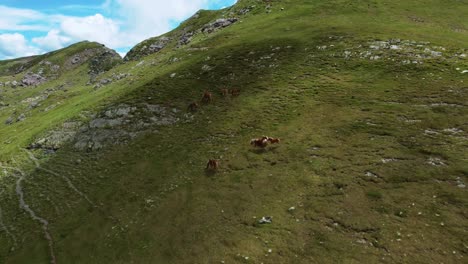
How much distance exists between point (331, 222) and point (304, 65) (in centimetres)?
3321

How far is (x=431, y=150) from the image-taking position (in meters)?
29.7

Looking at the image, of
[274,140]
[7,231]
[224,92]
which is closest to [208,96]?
[224,92]

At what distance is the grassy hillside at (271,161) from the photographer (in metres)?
24.6

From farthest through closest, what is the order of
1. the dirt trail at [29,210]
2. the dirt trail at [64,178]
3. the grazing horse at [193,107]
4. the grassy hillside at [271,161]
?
the grazing horse at [193,107]
the dirt trail at [64,178]
the dirt trail at [29,210]
the grassy hillside at [271,161]

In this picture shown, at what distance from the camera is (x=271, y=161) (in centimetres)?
3438

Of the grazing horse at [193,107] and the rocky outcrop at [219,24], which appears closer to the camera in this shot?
the grazing horse at [193,107]

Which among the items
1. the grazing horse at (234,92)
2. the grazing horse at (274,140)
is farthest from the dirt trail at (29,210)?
Answer: the grazing horse at (234,92)

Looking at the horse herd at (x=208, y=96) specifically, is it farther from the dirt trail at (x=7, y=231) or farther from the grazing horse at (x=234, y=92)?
the dirt trail at (x=7, y=231)

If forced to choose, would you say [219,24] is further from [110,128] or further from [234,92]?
[110,128]

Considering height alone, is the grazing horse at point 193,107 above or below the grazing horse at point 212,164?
above

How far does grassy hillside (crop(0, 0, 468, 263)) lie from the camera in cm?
2458

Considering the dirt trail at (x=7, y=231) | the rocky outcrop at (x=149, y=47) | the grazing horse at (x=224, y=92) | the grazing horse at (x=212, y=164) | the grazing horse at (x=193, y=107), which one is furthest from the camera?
the rocky outcrop at (x=149, y=47)

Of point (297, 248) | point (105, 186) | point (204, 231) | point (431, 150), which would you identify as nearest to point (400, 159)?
point (431, 150)

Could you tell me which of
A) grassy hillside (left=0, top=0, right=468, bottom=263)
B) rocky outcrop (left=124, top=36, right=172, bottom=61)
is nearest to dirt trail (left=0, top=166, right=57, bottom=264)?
grassy hillside (left=0, top=0, right=468, bottom=263)
